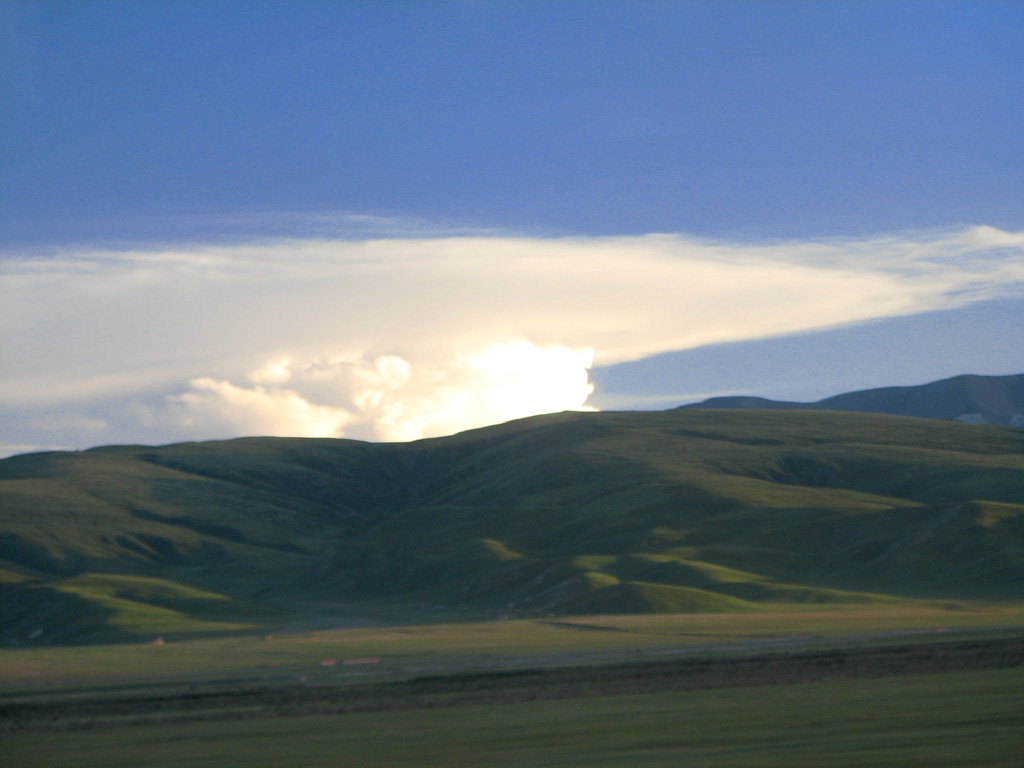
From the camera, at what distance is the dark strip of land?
4216 cm

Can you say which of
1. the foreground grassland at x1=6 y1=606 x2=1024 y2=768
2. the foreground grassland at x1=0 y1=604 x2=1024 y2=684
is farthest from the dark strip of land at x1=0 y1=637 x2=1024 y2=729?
the foreground grassland at x1=0 y1=604 x2=1024 y2=684

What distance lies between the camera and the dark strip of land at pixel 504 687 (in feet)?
138

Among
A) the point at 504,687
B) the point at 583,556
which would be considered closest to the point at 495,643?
the point at 504,687

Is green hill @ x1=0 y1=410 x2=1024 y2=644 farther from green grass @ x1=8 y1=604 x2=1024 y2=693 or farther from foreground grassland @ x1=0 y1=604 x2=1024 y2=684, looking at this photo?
foreground grassland @ x1=0 y1=604 x2=1024 y2=684

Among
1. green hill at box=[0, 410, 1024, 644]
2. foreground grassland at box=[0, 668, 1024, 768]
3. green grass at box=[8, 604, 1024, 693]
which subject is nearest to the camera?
foreground grassland at box=[0, 668, 1024, 768]

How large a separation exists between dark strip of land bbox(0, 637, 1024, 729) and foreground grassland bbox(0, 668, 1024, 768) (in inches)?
95.1

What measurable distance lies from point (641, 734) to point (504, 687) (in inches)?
621

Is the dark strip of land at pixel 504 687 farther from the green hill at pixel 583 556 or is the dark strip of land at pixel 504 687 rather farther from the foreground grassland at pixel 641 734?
the green hill at pixel 583 556

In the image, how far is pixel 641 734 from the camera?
31141mm

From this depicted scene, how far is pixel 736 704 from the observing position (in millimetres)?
36375

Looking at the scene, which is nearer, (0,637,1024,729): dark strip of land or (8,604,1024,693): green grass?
(0,637,1024,729): dark strip of land

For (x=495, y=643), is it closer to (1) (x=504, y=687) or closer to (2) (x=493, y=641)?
(2) (x=493, y=641)

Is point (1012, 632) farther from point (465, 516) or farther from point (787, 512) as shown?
point (465, 516)

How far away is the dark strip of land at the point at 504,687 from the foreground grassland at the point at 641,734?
242 centimetres
